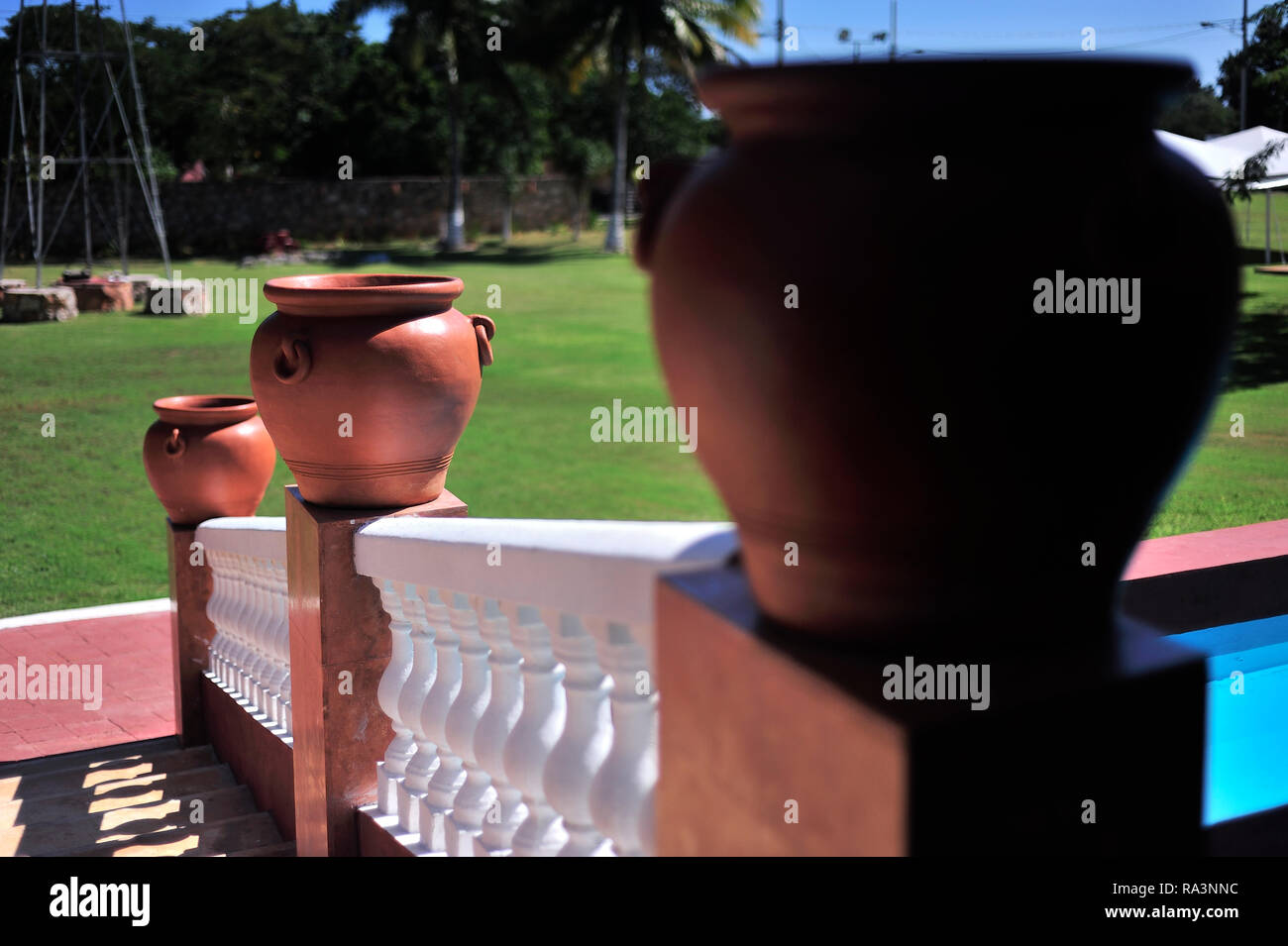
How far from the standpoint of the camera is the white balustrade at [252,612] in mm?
3955

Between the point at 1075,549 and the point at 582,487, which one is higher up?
the point at 1075,549

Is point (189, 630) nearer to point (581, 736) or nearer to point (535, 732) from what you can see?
point (535, 732)

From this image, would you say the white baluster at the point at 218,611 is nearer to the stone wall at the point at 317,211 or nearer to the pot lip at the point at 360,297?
the pot lip at the point at 360,297

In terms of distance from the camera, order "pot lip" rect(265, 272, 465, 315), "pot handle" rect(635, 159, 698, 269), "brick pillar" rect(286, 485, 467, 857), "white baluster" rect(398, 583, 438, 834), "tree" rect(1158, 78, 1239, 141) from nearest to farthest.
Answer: "pot handle" rect(635, 159, 698, 269), "white baluster" rect(398, 583, 438, 834), "pot lip" rect(265, 272, 465, 315), "brick pillar" rect(286, 485, 467, 857), "tree" rect(1158, 78, 1239, 141)

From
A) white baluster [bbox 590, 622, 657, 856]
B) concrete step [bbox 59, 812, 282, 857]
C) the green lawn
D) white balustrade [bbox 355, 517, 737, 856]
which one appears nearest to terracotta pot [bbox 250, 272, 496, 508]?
white balustrade [bbox 355, 517, 737, 856]

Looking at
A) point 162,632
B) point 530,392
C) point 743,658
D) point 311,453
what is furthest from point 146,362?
point 743,658

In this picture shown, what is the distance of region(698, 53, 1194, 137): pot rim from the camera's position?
3.38ft

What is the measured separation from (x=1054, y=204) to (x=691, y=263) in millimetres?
337

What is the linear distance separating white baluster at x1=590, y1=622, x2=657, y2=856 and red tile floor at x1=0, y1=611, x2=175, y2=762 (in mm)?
4123

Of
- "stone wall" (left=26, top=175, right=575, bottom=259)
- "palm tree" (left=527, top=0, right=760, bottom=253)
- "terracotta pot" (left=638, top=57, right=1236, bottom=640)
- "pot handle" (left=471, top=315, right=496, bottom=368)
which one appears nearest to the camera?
"terracotta pot" (left=638, top=57, right=1236, bottom=640)

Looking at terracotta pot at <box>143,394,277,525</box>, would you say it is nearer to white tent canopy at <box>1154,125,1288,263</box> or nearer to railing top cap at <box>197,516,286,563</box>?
railing top cap at <box>197,516,286,563</box>
